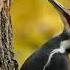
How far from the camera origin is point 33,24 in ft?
14.4

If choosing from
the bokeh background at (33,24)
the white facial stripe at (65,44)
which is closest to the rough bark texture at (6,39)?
the white facial stripe at (65,44)

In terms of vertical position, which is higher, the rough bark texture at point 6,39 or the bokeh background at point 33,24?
the rough bark texture at point 6,39

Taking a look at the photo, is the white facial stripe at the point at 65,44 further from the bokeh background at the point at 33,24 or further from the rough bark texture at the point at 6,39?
the bokeh background at the point at 33,24

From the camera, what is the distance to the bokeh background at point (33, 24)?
4.25 metres

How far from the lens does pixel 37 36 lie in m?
4.40

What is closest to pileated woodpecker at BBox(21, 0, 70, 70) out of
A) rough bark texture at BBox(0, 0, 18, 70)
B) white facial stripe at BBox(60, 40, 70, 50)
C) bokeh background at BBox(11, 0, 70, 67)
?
white facial stripe at BBox(60, 40, 70, 50)

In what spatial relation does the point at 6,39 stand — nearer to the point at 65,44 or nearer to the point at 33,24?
the point at 65,44

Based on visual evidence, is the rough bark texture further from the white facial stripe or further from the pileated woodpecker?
the white facial stripe

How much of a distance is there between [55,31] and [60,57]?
122 cm

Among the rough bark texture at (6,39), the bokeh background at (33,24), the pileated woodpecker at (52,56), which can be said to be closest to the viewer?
the rough bark texture at (6,39)

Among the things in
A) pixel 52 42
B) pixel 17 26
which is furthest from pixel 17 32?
pixel 52 42

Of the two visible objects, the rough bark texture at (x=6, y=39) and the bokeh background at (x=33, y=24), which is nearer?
the rough bark texture at (x=6, y=39)

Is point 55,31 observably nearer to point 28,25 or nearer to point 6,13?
point 28,25

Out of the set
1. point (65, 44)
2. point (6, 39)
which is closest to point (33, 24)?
point (65, 44)
